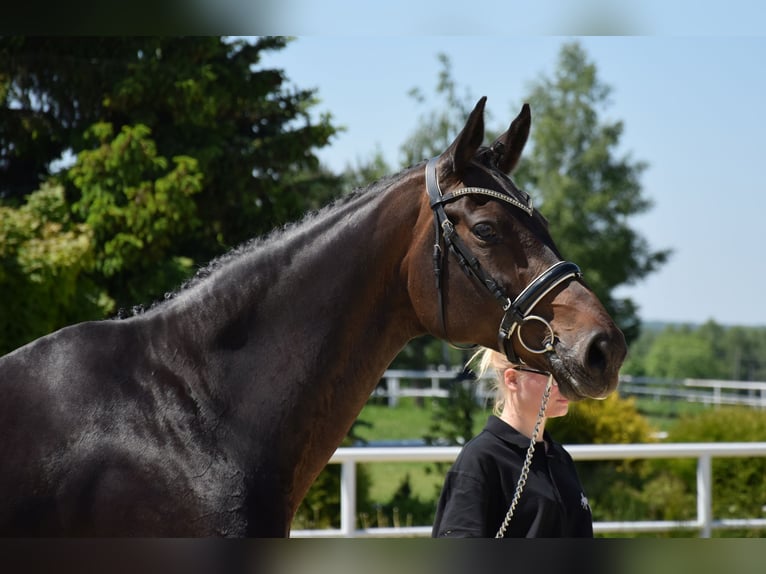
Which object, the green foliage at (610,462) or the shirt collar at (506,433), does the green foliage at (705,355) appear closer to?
the green foliage at (610,462)

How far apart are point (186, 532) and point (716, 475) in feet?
27.3

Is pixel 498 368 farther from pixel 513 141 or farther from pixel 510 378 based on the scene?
pixel 513 141

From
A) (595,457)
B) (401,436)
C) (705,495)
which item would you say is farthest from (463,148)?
(401,436)

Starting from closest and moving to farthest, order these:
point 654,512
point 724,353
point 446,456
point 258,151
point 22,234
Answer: point 446,456 < point 22,234 < point 654,512 < point 258,151 < point 724,353

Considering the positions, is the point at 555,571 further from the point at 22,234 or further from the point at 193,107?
the point at 193,107

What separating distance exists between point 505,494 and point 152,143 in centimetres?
781

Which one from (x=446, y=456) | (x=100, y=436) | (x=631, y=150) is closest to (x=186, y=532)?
(x=100, y=436)

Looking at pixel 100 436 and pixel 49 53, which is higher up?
pixel 49 53

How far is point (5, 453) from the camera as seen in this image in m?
2.09

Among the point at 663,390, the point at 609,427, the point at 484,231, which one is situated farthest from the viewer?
the point at 663,390

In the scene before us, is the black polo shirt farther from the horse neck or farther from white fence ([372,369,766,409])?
white fence ([372,369,766,409])

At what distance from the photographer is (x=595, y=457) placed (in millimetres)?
6418

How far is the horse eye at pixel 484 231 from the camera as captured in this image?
2.31 m

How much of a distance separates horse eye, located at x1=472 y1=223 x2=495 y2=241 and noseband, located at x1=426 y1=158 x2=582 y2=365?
0.05 m
